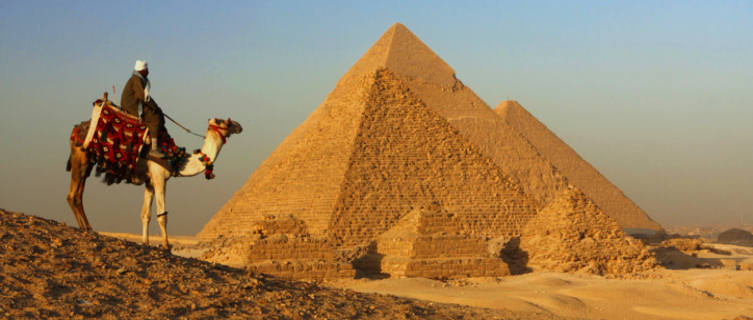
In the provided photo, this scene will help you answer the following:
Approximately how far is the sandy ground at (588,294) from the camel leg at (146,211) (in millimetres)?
5768

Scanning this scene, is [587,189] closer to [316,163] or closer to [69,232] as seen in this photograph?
[316,163]

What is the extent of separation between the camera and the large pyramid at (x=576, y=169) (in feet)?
215

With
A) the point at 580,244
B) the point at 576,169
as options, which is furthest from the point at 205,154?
the point at 576,169

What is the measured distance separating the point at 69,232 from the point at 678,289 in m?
14.0

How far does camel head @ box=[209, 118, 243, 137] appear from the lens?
9.37 m

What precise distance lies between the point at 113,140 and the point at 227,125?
4.22 ft

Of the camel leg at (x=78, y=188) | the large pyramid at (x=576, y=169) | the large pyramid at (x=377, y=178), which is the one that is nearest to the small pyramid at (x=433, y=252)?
the large pyramid at (x=377, y=178)

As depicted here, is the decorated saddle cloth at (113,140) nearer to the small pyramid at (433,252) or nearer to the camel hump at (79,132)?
the camel hump at (79,132)

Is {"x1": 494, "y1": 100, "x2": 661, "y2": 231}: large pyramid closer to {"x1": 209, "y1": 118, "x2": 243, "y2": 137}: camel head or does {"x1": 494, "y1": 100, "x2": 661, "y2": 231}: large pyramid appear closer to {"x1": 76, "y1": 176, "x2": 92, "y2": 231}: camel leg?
{"x1": 209, "y1": 118, "x2": 243, "y2": 137}: camel head

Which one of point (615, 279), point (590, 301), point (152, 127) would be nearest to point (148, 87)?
point (152, 127)

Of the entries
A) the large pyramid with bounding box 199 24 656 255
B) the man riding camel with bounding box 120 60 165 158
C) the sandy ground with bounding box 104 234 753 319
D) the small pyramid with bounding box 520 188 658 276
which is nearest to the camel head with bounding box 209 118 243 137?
the man riding camel with bounding box 120 60 165 158

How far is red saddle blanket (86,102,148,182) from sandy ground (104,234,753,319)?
6108mm

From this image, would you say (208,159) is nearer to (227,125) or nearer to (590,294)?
(227,125)

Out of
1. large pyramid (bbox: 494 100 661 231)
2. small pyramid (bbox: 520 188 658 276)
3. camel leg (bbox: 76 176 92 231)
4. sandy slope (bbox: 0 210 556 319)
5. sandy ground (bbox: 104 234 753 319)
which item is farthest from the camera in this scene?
large pyramid (bbox: 494 100 661 231)
